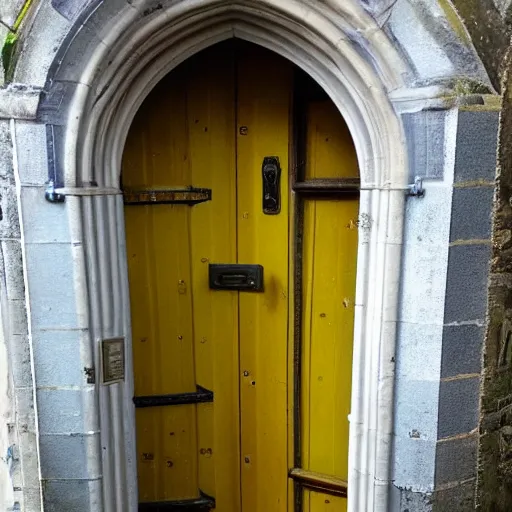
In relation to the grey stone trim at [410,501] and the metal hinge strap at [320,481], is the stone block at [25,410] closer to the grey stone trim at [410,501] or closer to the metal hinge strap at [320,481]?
the metal hinge strap at [320,481]

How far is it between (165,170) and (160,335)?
2.56 ft

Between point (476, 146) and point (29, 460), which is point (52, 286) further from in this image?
point (476, 146)

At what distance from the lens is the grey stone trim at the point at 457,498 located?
2293mm

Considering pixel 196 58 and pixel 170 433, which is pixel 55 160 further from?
pixel 170 433

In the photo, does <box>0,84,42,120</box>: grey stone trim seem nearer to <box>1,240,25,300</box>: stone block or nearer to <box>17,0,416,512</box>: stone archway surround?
<box>17,0,416,512</box>: stone archway surround

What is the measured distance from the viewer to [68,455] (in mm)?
2330

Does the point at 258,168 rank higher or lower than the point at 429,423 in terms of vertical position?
higher

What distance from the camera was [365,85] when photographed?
2.11 metres

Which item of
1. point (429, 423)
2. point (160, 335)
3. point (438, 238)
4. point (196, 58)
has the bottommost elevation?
point (429, 423)

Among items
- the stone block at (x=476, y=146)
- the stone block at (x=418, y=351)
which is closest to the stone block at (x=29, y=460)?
the stone block at (x=418, y=351)

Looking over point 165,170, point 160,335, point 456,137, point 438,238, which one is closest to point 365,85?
point 456,137

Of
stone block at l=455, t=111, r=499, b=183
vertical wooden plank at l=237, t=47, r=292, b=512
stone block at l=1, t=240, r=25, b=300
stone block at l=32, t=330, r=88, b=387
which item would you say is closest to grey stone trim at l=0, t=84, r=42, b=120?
stone block at l=1, t=240, r=25, b=300

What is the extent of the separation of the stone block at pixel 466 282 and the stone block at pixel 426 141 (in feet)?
0.99

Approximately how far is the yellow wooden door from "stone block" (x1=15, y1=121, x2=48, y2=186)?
1.79 ft
